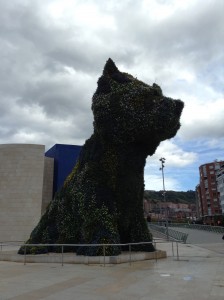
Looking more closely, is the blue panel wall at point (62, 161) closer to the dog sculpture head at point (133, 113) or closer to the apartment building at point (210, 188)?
the dog sculpture head at point (133, 113)

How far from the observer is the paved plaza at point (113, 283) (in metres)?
6.42

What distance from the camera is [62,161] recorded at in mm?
33250

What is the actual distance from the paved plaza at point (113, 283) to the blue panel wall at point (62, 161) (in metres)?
22.3

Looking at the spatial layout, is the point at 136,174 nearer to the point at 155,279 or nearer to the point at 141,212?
the point at 141,212

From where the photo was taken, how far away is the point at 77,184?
13.0 m

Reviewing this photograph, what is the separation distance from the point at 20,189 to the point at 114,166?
62.8 feet

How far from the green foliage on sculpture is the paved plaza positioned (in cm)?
196

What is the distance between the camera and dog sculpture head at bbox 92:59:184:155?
39.4 feet

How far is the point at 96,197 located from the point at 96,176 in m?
0.84

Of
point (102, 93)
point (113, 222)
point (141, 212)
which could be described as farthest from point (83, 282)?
point (102, 93)

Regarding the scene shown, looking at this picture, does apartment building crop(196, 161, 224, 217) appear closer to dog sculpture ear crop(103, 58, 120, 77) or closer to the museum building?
the museum building

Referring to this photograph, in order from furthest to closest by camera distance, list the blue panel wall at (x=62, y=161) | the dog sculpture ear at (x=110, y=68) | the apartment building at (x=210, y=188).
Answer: the apartment building at (x=210, y=188) < the blue panel wall at (x=62, y=161) < the dog sculpture ear at (x=110, y=68)

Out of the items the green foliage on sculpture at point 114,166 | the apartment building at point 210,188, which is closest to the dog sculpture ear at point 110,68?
the green foliage on sculpture at point 114,166

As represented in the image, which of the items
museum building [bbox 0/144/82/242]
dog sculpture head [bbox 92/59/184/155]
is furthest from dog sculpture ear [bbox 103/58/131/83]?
museum building [bbox 0/144/82/242]
